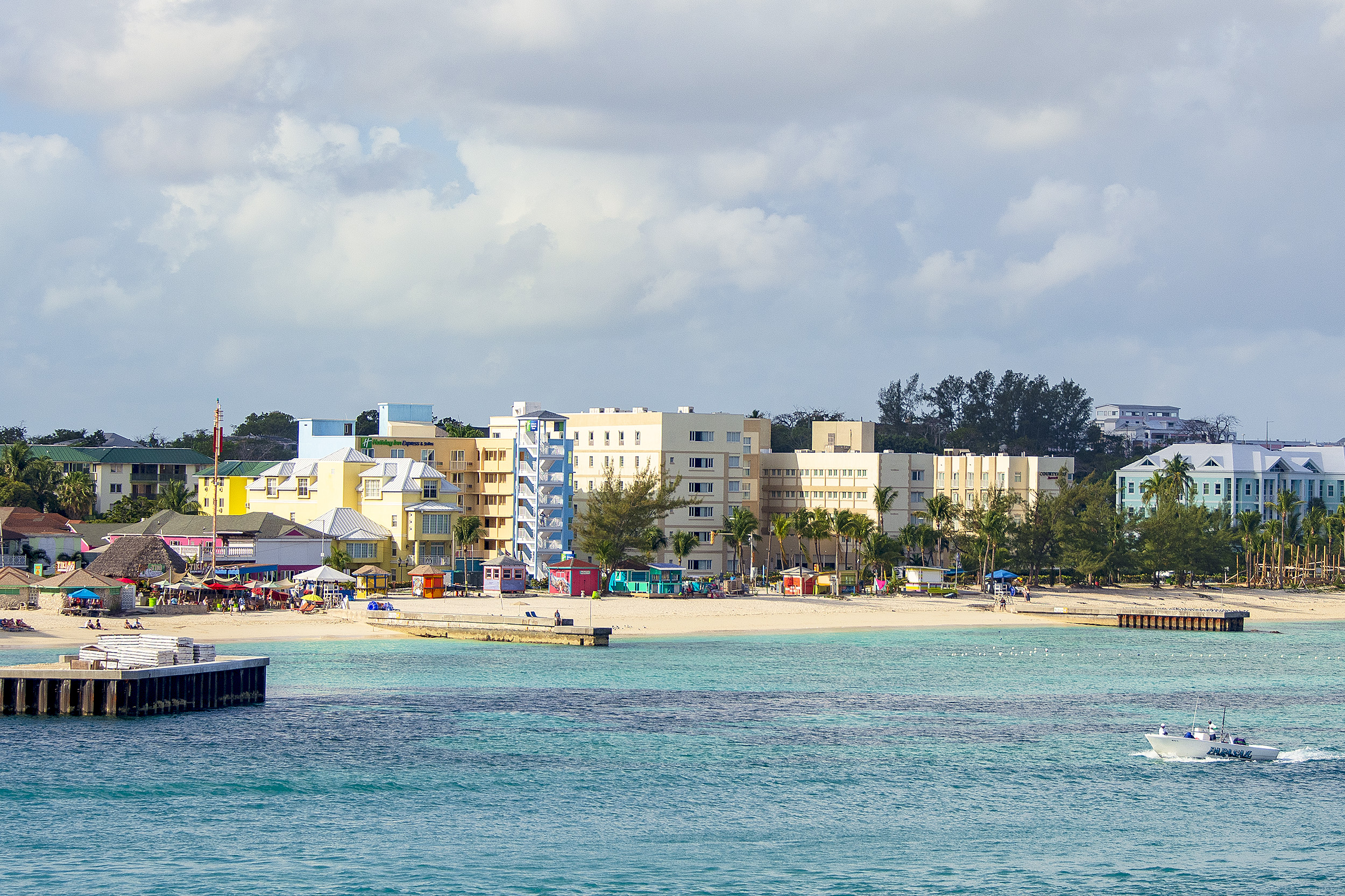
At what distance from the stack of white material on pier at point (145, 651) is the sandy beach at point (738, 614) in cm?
1982

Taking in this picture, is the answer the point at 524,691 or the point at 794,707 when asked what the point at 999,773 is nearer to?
the point at 794,707

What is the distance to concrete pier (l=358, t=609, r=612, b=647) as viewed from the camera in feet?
317

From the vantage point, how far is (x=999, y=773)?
2168 inches

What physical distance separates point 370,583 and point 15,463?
50.6 metres

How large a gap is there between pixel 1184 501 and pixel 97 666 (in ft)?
431

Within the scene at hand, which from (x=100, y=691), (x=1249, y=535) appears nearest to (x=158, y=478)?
(x=100, y=691)

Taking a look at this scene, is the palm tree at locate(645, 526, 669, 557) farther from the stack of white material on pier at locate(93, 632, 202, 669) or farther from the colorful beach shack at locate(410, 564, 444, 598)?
the stack of white material on pier at locate(93, 632, 202, 669)

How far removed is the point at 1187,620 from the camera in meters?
120

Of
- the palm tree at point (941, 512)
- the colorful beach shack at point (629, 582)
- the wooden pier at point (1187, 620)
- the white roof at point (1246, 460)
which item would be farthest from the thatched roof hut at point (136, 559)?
the white roof at point (1246, 460)

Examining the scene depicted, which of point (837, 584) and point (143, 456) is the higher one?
point (143, 456)

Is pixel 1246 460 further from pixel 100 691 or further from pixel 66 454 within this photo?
pixel 100 691

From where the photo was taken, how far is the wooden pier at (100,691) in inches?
2490

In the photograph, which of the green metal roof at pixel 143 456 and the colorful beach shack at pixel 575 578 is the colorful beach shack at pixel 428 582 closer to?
the colorful beach shack at pixel 575 578

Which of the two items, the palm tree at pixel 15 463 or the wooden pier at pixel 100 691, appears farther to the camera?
the palm tree at pixel 15 463
